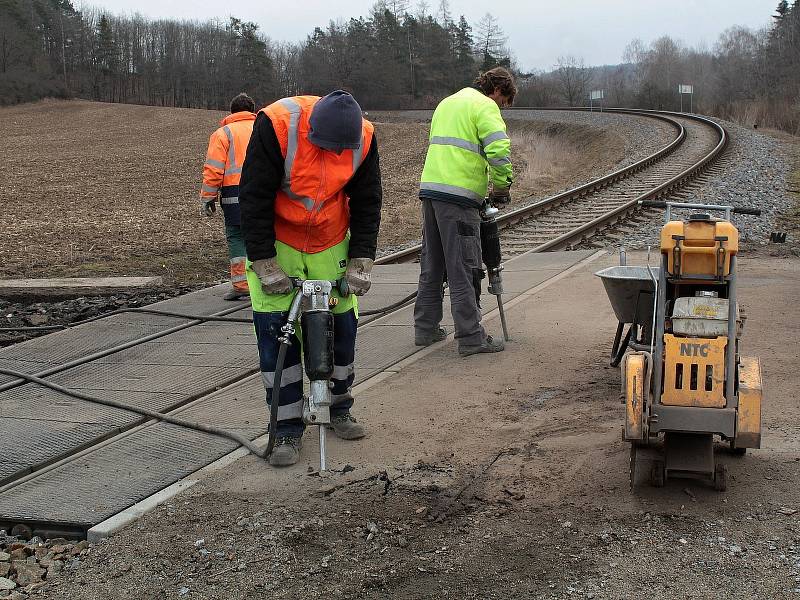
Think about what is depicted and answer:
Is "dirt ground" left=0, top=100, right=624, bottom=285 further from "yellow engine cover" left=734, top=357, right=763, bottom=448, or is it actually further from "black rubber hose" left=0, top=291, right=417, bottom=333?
"yellow engine cover" left=734, top=357, right=763, bottom=448

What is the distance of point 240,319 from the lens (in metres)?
8.17

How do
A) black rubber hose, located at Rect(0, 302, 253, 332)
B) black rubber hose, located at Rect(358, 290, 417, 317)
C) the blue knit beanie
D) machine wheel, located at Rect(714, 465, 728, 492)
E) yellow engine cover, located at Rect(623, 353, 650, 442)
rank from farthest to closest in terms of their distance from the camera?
black rubber hose, located at Rect(358, 290, 417, 317) < black rubber hose, located at Rect(0, 302, 253, 332) < the blue knit beanie < machine wheel, located at Rect(714, 465, 728, 492) < yellow engine cover, located at Rect(623, 353, 650, 442)

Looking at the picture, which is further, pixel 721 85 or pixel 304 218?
pixel 721 85

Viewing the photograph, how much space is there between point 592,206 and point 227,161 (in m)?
9.00

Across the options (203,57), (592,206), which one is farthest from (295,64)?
(592,206)

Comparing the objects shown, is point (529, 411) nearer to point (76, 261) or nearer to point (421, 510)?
point (421, 510)

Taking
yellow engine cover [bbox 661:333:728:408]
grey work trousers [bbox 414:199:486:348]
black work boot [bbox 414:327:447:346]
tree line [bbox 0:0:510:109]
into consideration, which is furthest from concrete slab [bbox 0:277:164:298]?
tree line [bbox 0:0:510:109]

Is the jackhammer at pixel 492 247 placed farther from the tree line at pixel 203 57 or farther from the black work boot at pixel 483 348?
the tree line at pixel 203 57

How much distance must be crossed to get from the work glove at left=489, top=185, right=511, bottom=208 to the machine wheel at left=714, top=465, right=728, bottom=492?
2949mm

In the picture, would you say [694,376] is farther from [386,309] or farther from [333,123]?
[386,309]

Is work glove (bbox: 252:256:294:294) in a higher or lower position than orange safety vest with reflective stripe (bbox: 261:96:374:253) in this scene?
lower

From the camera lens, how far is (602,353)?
6.65m

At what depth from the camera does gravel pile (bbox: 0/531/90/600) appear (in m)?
3.68

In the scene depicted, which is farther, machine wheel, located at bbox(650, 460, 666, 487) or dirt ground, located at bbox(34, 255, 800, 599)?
machine wheel, located at bbox(650, 460, 666, 487)
